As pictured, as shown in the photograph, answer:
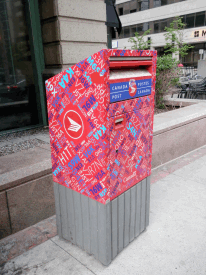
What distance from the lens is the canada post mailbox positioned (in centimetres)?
204

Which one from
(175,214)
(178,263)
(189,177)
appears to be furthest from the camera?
(189,177)

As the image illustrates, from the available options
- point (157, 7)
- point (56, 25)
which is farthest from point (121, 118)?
point (157, 7)

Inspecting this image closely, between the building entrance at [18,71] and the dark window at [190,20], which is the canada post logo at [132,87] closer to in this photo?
the building entrance at [18,71]

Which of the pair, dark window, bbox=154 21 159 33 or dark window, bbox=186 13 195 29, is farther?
dark window, bbox=154 21 159 33

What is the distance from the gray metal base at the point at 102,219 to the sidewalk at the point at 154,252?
10 cm

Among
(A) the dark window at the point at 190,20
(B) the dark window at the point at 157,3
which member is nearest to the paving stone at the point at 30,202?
(A) the dark window at the point at 190,20

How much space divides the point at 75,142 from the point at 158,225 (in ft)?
5.18

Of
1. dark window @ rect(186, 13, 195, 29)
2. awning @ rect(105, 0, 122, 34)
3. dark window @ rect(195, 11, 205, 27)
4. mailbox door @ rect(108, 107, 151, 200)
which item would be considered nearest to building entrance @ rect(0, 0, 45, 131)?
awning @ rect(105, 0, 122, 34)

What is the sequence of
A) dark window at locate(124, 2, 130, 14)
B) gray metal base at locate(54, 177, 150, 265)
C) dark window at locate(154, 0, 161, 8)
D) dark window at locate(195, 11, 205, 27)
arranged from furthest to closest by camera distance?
1. dark window at locate(124, 2, 130, 14)
2. dark window at locate(154, 0, 161, 8)
3. dark window at locate(195, 11, 205, 27)
4. gray metal base at locate(54, 177, 150, 265)

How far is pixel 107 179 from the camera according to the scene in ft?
7.13

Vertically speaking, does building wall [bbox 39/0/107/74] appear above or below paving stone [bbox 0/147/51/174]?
above

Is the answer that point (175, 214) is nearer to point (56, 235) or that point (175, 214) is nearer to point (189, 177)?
point (189, 177)

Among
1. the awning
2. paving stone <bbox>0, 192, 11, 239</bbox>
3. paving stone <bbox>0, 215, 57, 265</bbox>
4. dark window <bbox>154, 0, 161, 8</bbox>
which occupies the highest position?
dark window <bbox>154, 0, 161, 8</bbox>

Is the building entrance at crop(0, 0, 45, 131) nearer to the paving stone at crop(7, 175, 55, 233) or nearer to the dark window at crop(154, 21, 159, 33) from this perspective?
the paving stone at crop(7, 175, 55, 233)
